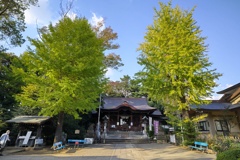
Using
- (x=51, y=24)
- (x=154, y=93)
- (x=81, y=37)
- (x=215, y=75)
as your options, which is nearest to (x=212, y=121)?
(x=215, y=75)

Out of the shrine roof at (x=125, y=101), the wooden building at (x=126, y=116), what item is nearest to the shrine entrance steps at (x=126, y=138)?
the wooden building at (x=126, y=116)

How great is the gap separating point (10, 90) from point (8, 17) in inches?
350

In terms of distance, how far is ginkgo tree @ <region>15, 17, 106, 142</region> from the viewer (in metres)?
Answer: 11.4

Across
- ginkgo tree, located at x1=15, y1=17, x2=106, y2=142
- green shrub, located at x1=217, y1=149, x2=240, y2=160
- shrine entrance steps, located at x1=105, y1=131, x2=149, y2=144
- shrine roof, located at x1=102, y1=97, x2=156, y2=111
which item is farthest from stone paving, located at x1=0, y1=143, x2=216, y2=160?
shrine roof, located at x1=102, y1=97, x2=156, y2=111

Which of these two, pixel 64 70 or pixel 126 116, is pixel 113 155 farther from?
pixel 126 116

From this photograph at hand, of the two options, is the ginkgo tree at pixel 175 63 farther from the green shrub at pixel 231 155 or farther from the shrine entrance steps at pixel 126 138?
the shrine entrance steps at pixel 126 138

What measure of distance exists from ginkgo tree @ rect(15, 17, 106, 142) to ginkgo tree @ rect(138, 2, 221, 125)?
418 centimetres

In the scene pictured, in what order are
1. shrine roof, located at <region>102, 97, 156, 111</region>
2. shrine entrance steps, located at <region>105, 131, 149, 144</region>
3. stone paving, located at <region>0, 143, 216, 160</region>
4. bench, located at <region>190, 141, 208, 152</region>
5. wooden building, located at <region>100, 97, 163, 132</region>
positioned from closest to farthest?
1. stone paving, located at <region>0, 143, 216, 160</region>
2. bench, located at <region>190, 141, 208, 152</region>
3. shrine entrance steps, located at <region>105, 131, 149, 144</region>
4. wooden building, located at <region>100, 97, 163, 132</region>
5. shrine roof, located at <region>102, 97, 156, 111</region>

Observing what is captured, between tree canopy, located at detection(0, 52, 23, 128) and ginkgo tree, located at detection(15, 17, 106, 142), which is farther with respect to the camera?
tree canopy, located at detection(0, 52, 23, 128)

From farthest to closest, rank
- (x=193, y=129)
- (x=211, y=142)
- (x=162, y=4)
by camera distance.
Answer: (x=162, y=4), (x=193, y=129), (x=211, y=142)

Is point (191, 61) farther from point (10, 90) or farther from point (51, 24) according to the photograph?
point (10, 90)

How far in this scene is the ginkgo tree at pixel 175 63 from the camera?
36.2ft

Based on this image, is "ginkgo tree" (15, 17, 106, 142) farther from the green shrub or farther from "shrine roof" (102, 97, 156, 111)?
"shrine roof" (102, 97, 156, 111)

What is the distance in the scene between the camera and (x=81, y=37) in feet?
A: 42.9
